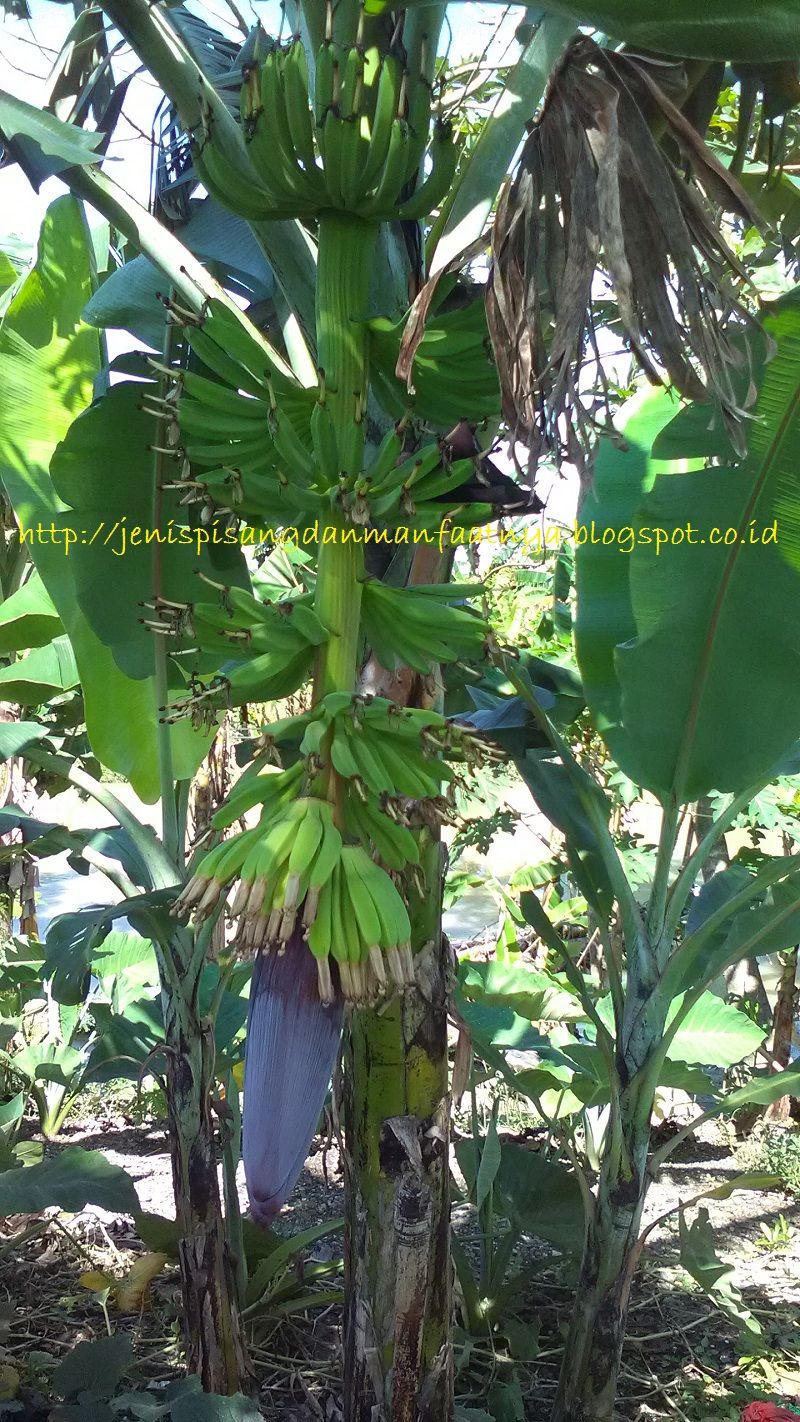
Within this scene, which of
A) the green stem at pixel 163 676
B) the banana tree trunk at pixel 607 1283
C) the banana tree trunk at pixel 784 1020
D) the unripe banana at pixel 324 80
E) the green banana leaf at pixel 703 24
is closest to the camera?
the green banana leaf at pixel 703 24

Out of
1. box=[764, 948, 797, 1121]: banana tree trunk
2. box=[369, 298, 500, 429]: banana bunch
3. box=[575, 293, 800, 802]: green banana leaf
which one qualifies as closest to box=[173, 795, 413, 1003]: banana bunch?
box=[369, 298, 500, 429]: banana bunch

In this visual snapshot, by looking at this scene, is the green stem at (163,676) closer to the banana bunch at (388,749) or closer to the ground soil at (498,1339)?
the banana bunch at (388,749)

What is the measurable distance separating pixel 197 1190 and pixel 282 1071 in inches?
46.2

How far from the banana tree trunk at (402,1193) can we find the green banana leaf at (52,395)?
0.84m

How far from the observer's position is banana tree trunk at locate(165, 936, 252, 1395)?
1666mm

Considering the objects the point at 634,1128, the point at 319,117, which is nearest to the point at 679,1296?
the point at 634,1128

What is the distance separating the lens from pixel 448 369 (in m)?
0.90

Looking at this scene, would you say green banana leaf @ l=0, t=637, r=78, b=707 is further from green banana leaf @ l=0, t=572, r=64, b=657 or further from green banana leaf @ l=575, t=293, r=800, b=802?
green banana leaf @ l=575, t=293, r=800, b=802

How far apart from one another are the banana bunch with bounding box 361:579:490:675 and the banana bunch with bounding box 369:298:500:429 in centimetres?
18

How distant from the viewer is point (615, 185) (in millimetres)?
722

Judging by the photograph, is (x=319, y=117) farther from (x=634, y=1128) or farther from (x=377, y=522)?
(x=634, y=1128)

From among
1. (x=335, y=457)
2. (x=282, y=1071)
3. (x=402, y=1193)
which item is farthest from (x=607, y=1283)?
(x=335, y=457)

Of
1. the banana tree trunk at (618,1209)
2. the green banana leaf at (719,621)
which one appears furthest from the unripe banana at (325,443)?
the banana tree trunk at (618,1209)

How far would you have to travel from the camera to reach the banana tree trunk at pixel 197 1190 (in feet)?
5.47
